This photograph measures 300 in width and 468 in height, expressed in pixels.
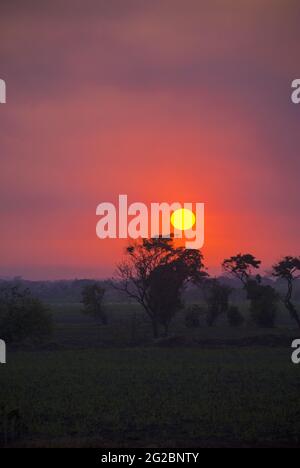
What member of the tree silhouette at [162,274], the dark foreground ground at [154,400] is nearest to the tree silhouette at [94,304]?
the tree silhouette at [162,274]

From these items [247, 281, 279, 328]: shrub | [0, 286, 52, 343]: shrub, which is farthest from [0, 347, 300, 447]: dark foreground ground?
[247, 281, 279, 328]: shrub

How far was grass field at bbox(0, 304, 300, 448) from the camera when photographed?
71.8 ft

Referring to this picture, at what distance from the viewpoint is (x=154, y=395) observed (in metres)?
30.6

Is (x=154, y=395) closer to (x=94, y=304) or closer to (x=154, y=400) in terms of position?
(x=154, y=400)

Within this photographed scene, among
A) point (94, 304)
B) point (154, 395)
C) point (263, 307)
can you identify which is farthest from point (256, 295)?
point (154, 395)

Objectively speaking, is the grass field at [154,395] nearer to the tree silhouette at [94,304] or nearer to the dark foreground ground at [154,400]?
the dark foreground ground at [154,400]

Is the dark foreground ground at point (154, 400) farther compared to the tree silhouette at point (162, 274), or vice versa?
the tree silhouette at point (162, 274)

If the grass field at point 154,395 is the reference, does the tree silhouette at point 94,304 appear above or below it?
above

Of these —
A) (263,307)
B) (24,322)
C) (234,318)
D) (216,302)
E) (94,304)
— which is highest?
(216,302)

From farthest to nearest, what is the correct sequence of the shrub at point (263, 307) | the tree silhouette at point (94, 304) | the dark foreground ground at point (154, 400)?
the tree silhouette at point (94, 304) → the shrub at point (263, 307) → the dark foreground ground at point (154, 400)

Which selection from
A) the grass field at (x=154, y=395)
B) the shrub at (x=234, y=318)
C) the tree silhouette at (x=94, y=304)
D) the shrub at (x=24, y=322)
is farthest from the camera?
the tree silhouette at (x=94, y=304)

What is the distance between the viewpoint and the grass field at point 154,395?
71.8 ft

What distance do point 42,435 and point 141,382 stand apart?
539 inches
